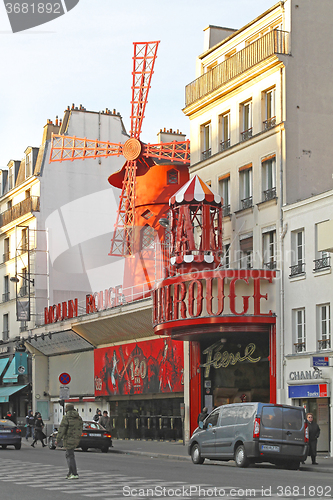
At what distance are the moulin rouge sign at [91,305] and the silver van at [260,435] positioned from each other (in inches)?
646

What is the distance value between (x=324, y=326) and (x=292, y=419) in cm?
652

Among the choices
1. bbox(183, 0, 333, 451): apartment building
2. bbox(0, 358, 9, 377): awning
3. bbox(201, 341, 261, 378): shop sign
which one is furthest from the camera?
bbox(0, 358, 9, 377): awning

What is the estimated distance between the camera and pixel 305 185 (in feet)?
90.0

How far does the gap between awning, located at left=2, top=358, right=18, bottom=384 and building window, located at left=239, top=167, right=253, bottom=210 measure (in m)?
22.0

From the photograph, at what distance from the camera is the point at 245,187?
Result: 29.4 metres

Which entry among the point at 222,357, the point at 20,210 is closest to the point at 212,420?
the point at 222,357

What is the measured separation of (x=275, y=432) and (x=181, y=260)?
1038 cm

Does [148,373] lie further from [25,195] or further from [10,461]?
[25,195]

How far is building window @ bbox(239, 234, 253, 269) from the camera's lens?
28609mm

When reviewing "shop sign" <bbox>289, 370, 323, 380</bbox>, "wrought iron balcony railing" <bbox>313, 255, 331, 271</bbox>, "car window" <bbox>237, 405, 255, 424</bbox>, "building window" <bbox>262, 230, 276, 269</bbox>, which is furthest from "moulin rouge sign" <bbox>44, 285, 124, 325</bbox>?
"car window" <bbox>237, 405, 255, 424</bbox>

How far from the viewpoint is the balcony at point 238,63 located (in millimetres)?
27641

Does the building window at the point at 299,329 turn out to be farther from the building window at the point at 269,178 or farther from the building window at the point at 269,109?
the building window at the point at 269,109

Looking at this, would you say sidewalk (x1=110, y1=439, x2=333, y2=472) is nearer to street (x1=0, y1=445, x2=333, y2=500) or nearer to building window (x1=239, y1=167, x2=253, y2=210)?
street (x1=0, y1=445, x2=333, y2=500)

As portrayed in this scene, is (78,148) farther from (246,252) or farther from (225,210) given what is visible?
(246,252)
